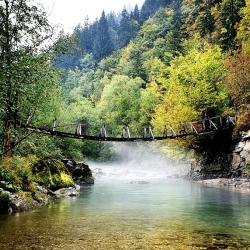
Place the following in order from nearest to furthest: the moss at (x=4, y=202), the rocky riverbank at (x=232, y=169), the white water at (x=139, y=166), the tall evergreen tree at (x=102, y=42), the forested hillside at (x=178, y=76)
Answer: the moss at (x=4, y=202), the rocky riverbank at (x=232, y=169), the forested hillside at (x=178, y=76), the white water at (x=139, y=166), the tall evergreen tree at (x=102, y=42)

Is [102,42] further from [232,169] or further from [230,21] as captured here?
[232,169]

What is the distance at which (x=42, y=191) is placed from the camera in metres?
17.0

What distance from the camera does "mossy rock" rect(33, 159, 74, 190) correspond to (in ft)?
60.6

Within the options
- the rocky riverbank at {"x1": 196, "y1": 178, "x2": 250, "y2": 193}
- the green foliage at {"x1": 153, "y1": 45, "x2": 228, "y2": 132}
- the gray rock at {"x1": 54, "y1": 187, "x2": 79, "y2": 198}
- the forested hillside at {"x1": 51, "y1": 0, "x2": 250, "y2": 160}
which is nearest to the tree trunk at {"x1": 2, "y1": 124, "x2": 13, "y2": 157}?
the gray rock at {"x1": 54, "y1": 187, "x2": 79, "y2": 198}

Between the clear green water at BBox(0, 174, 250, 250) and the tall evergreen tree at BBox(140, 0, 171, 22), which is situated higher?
the tall evergreen tree at BBox(140, 0, 171, 22)

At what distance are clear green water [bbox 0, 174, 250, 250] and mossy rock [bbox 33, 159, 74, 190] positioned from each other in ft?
7.51

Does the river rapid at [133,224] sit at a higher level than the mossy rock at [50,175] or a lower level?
lower

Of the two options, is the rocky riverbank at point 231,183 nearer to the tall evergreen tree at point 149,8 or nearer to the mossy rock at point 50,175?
the mossy rock at point 50,175

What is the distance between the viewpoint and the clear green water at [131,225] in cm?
888

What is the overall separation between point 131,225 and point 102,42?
130245 millimetres

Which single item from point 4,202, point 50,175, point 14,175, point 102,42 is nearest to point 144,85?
point 50,175

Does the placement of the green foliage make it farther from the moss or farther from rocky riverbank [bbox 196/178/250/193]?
the moss

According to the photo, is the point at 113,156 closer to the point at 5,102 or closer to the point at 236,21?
the point at 236,21

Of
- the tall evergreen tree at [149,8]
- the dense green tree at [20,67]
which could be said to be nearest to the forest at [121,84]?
the dense green tree at [20,67]
